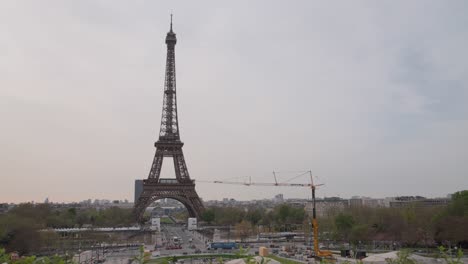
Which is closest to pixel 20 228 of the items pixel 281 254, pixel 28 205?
pixel 28 205

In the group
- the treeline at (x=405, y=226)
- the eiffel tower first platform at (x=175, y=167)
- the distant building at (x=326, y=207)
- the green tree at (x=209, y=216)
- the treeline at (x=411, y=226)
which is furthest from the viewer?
the distant building at (x=326, y=207)

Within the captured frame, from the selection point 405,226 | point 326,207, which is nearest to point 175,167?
point 405,226

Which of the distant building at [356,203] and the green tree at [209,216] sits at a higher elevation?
the distant building at [356,203]

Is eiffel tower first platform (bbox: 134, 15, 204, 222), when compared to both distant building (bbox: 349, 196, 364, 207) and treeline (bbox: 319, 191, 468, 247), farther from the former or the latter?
distant building (bbox: 349, 196, 364, 207)

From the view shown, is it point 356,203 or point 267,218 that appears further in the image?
point 356,203

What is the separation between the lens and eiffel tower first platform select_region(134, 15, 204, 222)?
5731cm

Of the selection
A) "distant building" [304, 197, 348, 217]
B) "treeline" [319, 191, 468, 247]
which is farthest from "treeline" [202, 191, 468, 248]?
"distant building" [304, 197, 348, 217]

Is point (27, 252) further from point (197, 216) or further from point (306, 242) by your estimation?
point (306, 242)

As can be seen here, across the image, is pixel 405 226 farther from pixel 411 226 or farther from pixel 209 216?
pixel 209 216

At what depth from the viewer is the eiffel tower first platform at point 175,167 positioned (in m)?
57.3

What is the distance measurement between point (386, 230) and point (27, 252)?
38374 millimetres

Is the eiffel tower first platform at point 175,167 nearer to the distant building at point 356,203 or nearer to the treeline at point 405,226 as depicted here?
the treeline at point 405,226

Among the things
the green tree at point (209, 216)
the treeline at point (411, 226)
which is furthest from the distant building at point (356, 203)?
the green tree at point (209, 216)

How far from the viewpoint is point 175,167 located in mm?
59375
